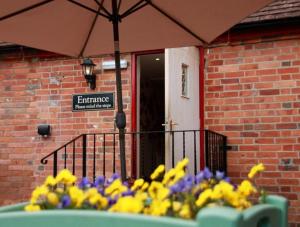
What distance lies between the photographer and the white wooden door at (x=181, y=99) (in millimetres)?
5156

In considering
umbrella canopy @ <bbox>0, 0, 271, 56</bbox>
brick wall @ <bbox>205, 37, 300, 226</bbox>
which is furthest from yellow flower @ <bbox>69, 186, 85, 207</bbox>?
brick wall @ <bbox>205, 37, 300, 226</bbox>

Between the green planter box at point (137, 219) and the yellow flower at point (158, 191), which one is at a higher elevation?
the yellow flower at point (158, 191)

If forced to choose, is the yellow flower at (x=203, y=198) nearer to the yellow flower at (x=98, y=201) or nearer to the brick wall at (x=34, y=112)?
the yellow flower at (x=98, y=201)

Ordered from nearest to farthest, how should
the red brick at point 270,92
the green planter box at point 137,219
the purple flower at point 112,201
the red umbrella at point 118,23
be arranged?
the green planter box at point 137,219, the purple flower at point 112,201, the red umbrella at point 118,23, the red brick at point 270,92

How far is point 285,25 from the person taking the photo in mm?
5285

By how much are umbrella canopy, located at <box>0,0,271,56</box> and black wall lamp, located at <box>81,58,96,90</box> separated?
62.2 inches

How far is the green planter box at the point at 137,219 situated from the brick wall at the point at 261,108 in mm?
3734

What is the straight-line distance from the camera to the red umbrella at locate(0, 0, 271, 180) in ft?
11.4

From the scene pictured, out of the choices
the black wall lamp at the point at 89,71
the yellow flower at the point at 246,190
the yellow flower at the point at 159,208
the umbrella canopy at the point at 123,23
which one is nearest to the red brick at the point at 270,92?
the umbrella canopy at the point at 123,23

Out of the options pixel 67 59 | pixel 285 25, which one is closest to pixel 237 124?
pixel 285 25

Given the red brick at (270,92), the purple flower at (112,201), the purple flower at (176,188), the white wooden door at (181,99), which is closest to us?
the purple flower at (176,188)

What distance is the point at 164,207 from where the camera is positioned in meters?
1.44

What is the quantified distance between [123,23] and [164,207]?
2.82 metres

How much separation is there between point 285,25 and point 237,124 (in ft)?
4.21
